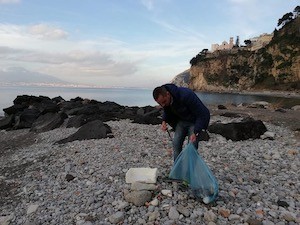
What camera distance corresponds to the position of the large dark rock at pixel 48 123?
18097mm

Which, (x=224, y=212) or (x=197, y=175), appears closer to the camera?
(x=224, y=212)

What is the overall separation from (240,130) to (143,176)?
22.9 feet

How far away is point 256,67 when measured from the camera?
11794 cm

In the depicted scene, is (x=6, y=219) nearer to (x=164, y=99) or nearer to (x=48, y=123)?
(x=164, y=99)

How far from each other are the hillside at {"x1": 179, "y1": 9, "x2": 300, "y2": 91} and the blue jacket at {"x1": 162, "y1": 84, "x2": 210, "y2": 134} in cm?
9988

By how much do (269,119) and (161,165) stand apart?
1146cm

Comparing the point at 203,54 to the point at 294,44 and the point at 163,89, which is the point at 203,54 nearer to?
the point at 294,44

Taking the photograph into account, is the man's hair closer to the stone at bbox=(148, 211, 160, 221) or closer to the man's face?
the man's face

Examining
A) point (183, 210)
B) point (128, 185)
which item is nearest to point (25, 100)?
point (128, 185)

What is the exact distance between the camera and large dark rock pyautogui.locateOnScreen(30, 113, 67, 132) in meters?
18.1

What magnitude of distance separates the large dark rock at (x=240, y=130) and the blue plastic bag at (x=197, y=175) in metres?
6.47

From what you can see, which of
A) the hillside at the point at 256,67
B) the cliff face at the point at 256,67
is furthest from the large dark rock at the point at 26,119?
the cliff face at the point at 256,67

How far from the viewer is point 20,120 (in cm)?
2120

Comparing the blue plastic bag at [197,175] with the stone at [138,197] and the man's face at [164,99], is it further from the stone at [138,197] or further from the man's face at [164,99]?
the man's face at [164,99]
